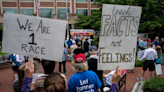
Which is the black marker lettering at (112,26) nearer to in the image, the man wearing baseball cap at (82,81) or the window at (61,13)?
the man wearing baseball cap at (82,81)

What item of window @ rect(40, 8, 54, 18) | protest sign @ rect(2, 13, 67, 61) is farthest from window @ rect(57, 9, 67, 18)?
protest sign @ rect(2, 13, 67, 61)

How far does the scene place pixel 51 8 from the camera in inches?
1024

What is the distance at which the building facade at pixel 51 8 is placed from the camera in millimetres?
24984

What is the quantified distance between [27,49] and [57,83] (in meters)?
0.86

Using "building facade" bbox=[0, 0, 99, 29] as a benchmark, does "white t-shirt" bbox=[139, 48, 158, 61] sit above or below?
below

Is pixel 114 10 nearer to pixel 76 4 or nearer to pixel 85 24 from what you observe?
pixel 85 24

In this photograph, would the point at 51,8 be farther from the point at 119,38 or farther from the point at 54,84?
the point at 54,84

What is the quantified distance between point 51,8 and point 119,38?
25.7 metres

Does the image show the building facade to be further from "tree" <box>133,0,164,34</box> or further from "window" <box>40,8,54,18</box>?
"tree" <box>133,0,164,34</box>

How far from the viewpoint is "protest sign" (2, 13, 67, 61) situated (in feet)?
7.17

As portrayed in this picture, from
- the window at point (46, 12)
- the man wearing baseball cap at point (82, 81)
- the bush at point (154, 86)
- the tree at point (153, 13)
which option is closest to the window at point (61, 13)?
the window at point (46, 12)

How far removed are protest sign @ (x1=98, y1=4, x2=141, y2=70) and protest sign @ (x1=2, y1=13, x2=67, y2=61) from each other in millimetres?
752

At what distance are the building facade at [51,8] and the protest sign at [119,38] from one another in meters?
23.5

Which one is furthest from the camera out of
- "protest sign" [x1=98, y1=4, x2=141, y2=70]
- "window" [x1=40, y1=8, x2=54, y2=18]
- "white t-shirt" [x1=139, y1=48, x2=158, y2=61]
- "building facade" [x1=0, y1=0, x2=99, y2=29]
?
"window" [x1=40, y1=8, x2=54, y2=18]
